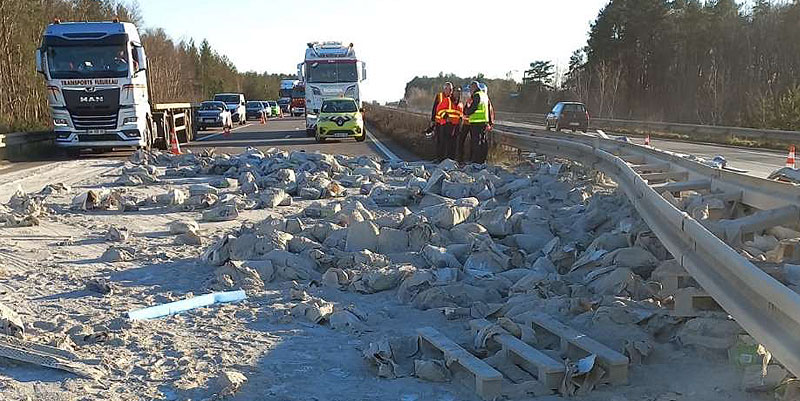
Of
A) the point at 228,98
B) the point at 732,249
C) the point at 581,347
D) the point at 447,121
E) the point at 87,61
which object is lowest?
the point at 581,347

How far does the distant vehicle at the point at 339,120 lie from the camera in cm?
2817

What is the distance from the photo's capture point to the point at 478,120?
16156mm

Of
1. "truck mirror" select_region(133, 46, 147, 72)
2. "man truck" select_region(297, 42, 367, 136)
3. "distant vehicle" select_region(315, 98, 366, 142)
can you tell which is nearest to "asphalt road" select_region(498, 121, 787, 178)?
"distant vehicle" select_region(315, 98, 366, 142)

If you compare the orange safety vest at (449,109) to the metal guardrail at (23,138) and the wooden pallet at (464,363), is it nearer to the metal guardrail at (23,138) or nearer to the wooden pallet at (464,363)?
the wooden pallet at (464,363)

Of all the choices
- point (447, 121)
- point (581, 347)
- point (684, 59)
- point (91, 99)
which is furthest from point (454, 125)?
point (684, 59)

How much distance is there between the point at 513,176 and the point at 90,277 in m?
8.44

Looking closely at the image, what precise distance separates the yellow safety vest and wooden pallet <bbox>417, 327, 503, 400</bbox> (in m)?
11.4

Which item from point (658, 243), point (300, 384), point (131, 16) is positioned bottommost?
point (300, 384)

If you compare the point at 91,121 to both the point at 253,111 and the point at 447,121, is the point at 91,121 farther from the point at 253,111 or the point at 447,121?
the point at 253,111

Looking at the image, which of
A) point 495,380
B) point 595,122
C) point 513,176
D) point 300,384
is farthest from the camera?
point 595,122

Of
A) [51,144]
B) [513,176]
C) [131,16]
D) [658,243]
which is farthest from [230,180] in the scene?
[131,16]

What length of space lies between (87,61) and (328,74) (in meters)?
11.8

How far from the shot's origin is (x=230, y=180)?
46.4 ft

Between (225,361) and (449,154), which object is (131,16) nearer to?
(449,154)
